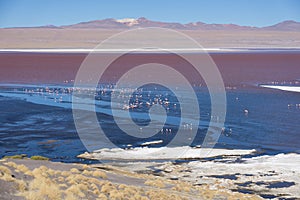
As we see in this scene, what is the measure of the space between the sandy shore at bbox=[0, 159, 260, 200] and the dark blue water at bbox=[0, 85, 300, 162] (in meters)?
7.46

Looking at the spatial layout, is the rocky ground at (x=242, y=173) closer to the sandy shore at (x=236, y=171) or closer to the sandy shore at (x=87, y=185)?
the sandy shore at (x=236, y=171)

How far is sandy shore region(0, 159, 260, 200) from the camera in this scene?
1428cm

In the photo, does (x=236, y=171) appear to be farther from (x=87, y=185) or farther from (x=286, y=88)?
(x=286, y=88)

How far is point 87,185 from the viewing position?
56.3 ft

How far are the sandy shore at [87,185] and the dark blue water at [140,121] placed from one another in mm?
7462

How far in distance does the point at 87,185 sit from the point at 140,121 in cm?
2119

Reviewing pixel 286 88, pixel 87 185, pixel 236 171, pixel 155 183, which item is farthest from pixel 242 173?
pixel 286 88

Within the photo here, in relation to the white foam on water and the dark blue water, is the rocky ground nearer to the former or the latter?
the dark blue water

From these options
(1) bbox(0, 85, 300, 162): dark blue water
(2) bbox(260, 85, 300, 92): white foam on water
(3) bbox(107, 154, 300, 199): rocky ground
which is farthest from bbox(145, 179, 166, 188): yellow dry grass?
(2) bbox(260, 85, 300, 92): white foam on water

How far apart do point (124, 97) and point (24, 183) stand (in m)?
36.7

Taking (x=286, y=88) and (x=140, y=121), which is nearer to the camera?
(x=140, y=121)

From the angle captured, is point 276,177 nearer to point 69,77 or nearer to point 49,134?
point 49,134

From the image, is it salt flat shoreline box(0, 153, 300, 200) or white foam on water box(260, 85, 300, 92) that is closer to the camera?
salt flat shoreline box(0, 153, 300, 200)

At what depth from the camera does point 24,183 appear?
14852mm
